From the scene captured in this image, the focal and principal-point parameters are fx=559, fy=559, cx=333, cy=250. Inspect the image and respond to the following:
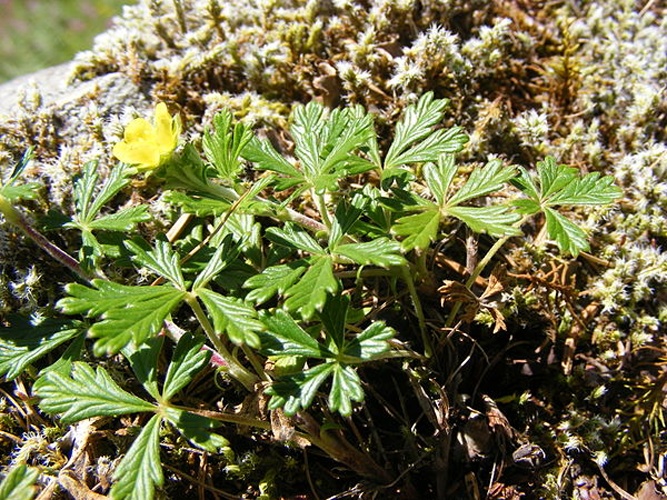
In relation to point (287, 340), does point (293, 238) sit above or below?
above

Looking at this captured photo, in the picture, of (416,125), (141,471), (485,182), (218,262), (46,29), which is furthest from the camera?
(46,29)

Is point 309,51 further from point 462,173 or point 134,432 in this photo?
point 134,432

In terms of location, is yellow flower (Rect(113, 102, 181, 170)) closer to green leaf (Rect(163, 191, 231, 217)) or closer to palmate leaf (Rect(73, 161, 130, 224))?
green leaf (Rect(163, 191, 231, 217))

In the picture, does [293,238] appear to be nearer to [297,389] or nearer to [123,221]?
[297,389]

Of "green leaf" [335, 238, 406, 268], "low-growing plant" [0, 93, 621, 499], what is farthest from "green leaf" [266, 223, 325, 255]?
"green leaf" [335, 238, 406, 268]

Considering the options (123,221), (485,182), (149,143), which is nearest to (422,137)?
(485,182)

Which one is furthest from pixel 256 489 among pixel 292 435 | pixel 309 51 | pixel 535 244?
pixel 309 51

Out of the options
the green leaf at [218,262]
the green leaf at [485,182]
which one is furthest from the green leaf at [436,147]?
the green leaf at [218,262]
